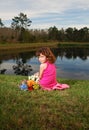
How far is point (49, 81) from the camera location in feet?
31.8

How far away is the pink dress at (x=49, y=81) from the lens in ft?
31.4

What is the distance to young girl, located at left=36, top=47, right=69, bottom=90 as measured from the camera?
31.7ft

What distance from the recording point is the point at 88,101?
7859 millimetres

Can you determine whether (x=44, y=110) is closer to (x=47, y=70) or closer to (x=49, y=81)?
(x=49, y=81)

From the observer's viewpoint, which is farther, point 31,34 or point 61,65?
point 31,34

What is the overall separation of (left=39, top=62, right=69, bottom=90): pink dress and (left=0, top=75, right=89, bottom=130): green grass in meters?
0.58

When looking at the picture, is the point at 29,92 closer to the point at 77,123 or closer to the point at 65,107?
the point at 65,107

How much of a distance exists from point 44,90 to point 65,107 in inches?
75.2

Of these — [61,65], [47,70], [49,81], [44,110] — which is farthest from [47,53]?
[61,65]

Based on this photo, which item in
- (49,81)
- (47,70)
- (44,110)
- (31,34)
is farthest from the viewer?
(31,34)

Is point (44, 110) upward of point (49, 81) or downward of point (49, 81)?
downward

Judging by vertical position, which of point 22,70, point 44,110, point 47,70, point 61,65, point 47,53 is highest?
point 47,53

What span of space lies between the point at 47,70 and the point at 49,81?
0.37m

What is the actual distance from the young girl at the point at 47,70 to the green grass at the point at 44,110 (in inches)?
28.8
